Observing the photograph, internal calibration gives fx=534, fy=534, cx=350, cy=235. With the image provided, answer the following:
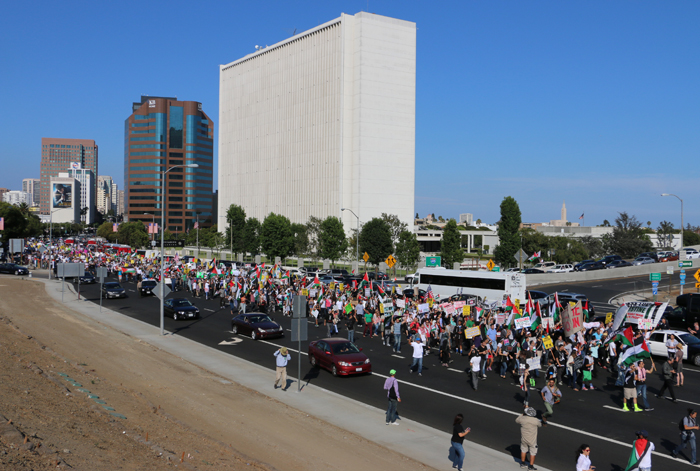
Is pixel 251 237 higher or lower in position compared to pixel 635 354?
higher

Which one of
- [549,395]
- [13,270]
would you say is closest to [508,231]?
[549,395]

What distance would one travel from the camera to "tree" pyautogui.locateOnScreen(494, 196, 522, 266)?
65688mm

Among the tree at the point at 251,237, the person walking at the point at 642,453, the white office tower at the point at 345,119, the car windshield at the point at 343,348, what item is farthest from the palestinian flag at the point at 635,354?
the tree at the point at 251,237

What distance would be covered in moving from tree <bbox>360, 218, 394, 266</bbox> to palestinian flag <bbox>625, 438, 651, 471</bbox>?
6472 cm

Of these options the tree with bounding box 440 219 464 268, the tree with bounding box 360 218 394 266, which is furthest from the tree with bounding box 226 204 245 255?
the tree with bounding box 440 219 464 268

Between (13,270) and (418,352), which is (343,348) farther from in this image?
(13,270)

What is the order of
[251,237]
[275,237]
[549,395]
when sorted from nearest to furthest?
[549,395] → [275,237] → [251,237]

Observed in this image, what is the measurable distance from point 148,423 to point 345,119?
9182cm

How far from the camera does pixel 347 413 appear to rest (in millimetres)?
16297

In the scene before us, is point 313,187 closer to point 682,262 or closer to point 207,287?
point 207,287

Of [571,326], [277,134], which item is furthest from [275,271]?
[277,134]

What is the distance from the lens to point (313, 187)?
110 meters

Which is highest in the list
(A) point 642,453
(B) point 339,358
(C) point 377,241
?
(C) point 377,241

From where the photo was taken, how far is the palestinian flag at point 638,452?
10.8 metres
